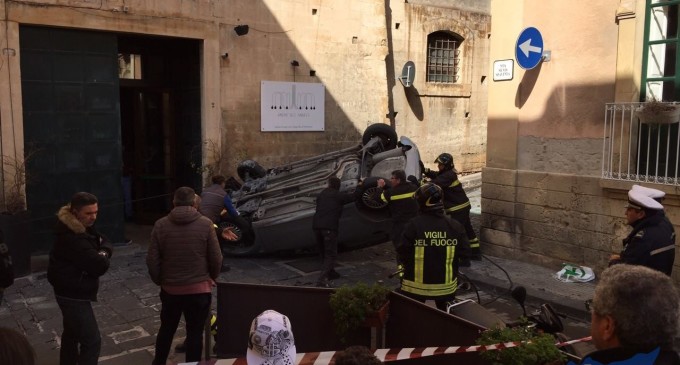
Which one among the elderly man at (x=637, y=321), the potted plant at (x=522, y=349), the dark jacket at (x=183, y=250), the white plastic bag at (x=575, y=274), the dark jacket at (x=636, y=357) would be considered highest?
the elderly man at (x=637, y=321)

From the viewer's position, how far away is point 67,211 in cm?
432

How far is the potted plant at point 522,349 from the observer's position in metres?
3.20

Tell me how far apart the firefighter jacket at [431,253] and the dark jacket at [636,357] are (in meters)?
2.74

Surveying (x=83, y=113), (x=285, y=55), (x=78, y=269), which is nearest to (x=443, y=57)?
(x=285, y=55)

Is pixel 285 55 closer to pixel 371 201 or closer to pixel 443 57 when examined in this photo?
pixel 371 201

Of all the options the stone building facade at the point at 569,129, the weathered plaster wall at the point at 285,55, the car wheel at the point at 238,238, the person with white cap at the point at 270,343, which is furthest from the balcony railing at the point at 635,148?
the weathered plaster wall at the point at 285,55

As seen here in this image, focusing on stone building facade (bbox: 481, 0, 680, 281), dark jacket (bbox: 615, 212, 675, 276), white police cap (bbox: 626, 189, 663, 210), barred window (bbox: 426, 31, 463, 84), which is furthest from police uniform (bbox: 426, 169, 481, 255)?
barred window (bbox: 426, 31, 463, 84)

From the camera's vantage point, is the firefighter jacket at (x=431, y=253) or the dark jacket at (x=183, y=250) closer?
the dark jacket at (x=183, y=250)

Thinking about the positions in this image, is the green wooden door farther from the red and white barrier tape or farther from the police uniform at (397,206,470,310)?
the police uniform at (397,206,470,310)

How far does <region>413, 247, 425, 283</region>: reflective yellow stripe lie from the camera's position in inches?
189

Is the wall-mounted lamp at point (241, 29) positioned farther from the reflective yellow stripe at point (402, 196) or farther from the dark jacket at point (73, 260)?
the dark jacket at point (73, 260)

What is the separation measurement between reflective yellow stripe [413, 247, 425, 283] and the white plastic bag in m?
4.07

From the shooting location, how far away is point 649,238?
455 cm

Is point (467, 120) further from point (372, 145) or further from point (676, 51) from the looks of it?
point (676, 51)
